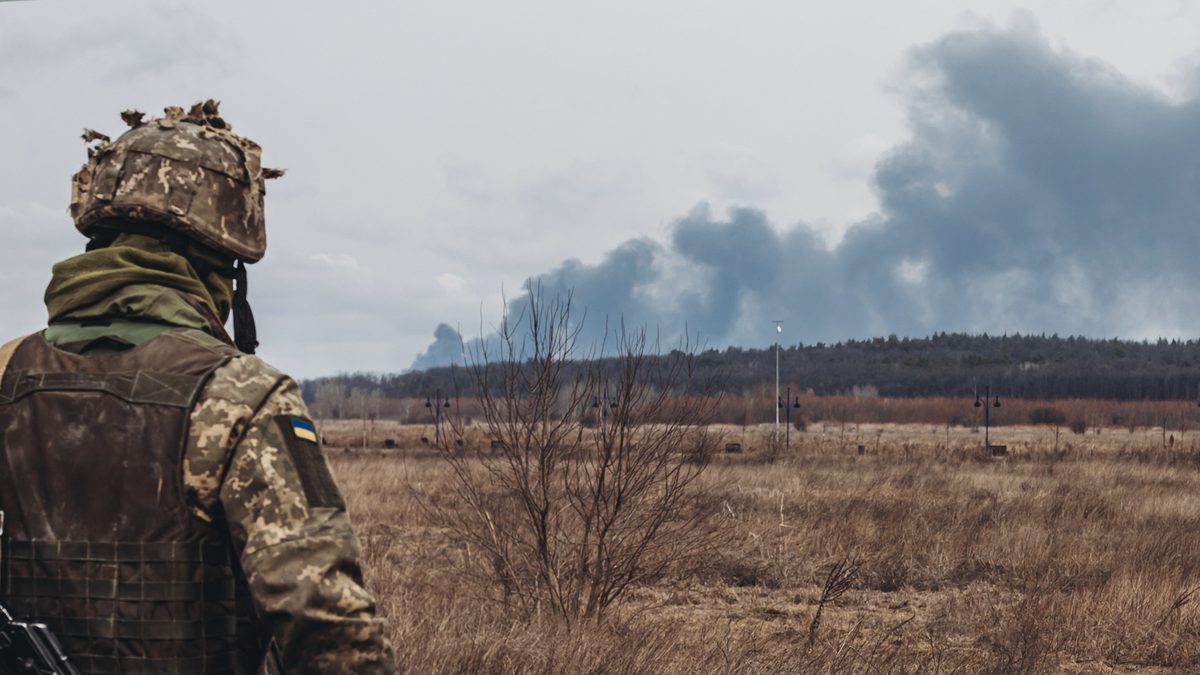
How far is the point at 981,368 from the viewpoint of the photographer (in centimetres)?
11438

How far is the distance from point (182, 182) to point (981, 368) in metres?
119

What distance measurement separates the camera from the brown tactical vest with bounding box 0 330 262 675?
2.17 metres

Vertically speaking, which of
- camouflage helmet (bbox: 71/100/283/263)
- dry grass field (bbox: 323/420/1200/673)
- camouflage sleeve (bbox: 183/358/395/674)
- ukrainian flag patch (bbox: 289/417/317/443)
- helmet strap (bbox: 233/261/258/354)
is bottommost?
dry grass field (bbox: 323/420/1200/673)

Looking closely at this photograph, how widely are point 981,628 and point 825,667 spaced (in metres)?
2.88

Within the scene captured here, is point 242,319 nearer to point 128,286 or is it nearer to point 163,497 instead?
point 128,286

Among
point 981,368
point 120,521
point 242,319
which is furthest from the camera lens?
point 981,368

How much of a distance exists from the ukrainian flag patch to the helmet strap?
0.71 m

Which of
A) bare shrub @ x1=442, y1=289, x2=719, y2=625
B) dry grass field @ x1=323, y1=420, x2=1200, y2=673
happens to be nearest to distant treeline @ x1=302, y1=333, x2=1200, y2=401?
dry grass field @ x1=323, y1=420, x2=1200, y2=673

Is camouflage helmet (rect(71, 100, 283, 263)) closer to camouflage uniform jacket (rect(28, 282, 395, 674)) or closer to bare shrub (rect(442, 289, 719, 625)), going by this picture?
camouflage uniform jacket (rect(28, 282, 395, 674))

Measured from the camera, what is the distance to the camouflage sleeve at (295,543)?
206 cm

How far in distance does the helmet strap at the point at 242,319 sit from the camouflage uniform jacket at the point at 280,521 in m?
0.61

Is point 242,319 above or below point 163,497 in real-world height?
above

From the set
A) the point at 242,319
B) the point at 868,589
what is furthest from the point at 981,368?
the point at 242,319

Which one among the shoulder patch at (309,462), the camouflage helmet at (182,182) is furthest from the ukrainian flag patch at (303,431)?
the camouflage helmet at (182,182)
